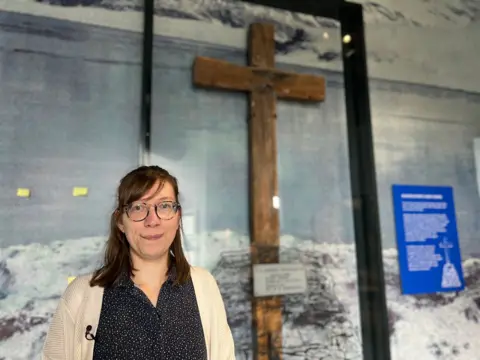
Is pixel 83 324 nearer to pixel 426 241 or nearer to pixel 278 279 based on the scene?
pixel 278 279

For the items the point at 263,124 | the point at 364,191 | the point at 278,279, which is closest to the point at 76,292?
the point at 278,279

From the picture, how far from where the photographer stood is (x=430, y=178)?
165 cm

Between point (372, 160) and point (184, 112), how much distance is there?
2.43 ft

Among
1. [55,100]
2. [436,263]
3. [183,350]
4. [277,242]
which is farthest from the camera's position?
[436,263]

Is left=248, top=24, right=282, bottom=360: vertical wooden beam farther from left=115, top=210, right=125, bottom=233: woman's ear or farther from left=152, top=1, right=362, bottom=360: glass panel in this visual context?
left=115, top=210, right=125, bottom=233: woman's ear

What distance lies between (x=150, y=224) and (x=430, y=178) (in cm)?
127

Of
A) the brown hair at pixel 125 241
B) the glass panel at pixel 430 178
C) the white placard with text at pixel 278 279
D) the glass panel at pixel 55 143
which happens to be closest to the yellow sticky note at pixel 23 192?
the glass panel at pixel 55 143

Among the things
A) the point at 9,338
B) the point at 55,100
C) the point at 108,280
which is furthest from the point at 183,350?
the point at 55,100

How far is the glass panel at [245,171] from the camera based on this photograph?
4.40 feet

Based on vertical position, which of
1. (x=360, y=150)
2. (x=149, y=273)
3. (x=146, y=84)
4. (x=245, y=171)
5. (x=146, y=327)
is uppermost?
(x=146, y=84)

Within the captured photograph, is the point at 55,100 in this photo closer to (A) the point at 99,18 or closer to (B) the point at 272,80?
(A) the point at 99,18

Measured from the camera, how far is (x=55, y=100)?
4.15 ft

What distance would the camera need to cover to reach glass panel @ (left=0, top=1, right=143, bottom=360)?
1.15 m

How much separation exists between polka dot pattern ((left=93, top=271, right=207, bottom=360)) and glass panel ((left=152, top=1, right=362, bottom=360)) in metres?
0.49
